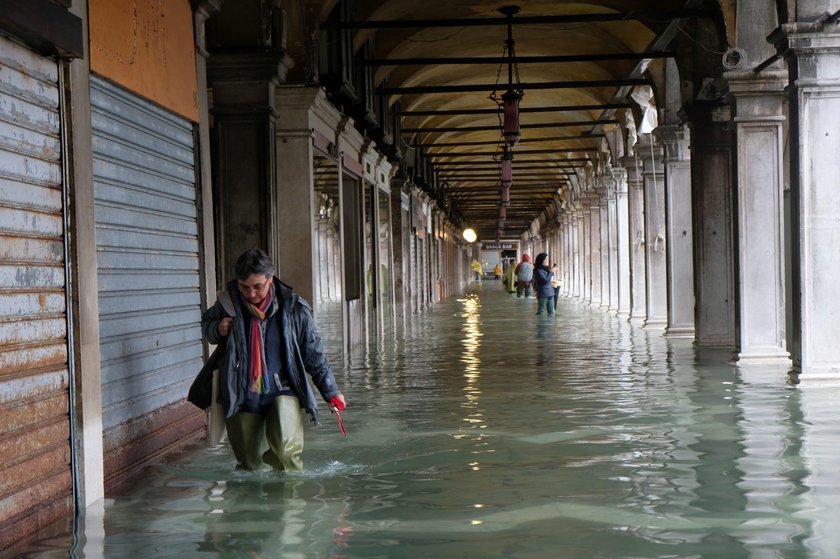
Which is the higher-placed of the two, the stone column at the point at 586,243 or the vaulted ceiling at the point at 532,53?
the vaulted ceiling at the point at 532,53

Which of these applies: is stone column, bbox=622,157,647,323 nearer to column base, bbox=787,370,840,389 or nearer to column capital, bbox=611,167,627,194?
column capital, bbox=611,167,627,194

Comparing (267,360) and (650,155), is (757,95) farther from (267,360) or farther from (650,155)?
(267,360)

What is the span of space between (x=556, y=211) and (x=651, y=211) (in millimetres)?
33042

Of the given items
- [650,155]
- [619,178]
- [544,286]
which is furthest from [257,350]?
[619,178]

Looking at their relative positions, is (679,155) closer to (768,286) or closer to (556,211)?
(768,286)

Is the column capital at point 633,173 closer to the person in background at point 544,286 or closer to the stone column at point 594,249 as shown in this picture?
the person in background at point 544,286

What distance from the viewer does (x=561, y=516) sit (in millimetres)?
5250

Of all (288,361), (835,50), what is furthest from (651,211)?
(288,361)

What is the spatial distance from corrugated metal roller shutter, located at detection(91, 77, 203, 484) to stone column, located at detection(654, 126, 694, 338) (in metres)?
10.8

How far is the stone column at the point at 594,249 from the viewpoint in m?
34.4

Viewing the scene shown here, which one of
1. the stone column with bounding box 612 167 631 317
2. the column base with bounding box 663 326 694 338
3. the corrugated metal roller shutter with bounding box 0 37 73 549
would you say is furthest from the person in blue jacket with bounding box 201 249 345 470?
the stone column with bounding box 612 167 631 317

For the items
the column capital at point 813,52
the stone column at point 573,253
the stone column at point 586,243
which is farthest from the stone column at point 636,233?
the stone column at point 573,253

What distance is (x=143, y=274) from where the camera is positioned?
7.09 metres

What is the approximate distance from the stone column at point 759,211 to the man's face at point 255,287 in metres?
7.77
